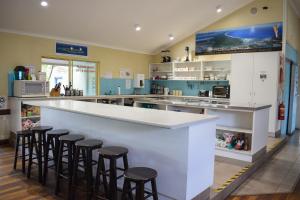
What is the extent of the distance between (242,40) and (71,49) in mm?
4651

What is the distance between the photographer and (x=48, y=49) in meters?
5.80

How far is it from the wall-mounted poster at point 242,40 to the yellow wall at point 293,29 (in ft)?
1.23

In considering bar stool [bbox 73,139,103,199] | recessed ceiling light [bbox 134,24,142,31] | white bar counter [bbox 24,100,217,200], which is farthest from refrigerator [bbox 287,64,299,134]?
bar stool [bbox 73,139,103,199]

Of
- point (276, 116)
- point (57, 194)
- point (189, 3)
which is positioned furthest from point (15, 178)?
point (276, 116)

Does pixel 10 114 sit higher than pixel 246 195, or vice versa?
pixel 10 114

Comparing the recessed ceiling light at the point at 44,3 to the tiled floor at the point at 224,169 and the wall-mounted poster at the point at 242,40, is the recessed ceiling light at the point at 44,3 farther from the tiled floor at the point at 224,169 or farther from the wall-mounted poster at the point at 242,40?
the wall-mounted poster at the point at 242,40

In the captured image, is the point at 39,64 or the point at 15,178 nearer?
the point at 15,178

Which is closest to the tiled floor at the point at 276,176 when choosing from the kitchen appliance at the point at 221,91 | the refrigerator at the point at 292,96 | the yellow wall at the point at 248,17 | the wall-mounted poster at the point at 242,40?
the refrigerator at the point at 292,96

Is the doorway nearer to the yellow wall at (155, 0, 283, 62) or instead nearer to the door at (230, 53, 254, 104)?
the door at (230, 53, 254, 104)

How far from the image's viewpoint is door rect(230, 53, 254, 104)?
6142 millimetres

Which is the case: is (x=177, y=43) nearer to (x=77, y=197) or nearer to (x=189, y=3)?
(x=189, y=3)

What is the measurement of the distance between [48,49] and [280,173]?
5.50 m

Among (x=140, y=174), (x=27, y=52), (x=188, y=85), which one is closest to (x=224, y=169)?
(x=140, y=174)

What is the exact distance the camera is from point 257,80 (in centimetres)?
605
